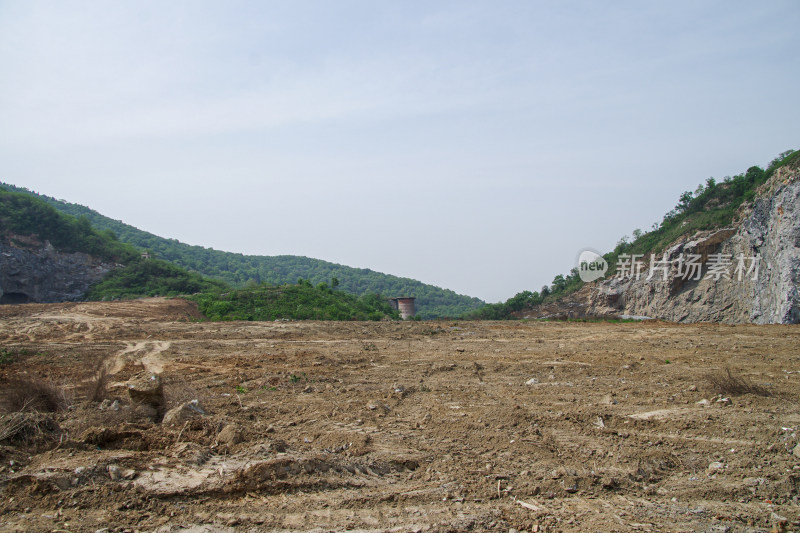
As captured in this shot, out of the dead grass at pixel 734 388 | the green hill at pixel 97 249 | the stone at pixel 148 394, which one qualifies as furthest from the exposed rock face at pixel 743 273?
the green hill at pixel 97 249

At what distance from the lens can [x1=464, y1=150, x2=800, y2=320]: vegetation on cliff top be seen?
2836cm

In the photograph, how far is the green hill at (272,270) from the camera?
6078cm

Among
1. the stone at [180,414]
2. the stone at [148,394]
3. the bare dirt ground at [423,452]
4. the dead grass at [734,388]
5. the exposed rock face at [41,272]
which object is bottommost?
the bare dirt ground at [423,452]

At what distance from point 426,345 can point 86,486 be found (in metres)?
12.0

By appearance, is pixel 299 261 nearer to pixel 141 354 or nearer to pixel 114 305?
pixel 114 305

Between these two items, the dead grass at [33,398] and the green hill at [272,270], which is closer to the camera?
the dead grass at [33,398]

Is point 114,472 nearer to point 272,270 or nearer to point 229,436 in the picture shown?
point 229,436

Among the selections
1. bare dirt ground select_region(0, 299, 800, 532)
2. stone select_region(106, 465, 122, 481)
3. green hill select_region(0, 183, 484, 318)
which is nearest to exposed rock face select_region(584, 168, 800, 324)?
bare dirt ground select_region(0, 299, 800, 532)

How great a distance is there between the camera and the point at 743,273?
23.1 metres

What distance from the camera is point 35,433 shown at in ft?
14.7

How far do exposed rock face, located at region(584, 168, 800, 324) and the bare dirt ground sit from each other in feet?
37.9

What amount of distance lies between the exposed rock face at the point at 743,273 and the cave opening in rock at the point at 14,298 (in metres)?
40.4

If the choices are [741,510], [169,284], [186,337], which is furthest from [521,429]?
[169,284]

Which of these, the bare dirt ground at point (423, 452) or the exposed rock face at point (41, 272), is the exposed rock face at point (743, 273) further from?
the exposed rock face at point (41, 272)
